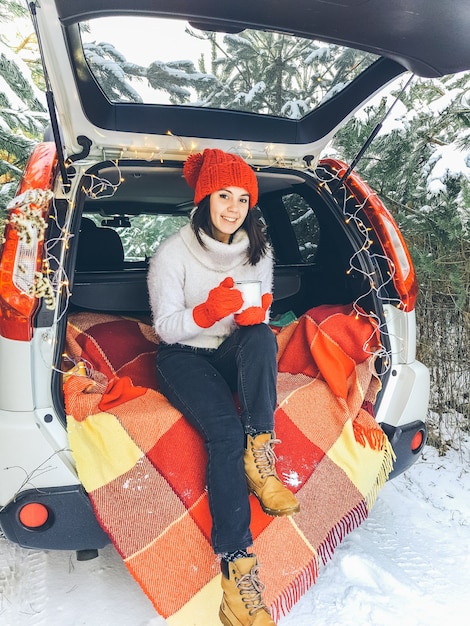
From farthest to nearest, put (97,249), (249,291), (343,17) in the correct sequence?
(97,249)
(249,291)
(343,17)

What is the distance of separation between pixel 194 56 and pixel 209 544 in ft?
5.60

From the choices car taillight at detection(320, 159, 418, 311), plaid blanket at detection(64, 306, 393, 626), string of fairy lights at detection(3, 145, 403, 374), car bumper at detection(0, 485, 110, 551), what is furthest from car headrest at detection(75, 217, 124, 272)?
car bumper at detection(0, 485, 110, 551)

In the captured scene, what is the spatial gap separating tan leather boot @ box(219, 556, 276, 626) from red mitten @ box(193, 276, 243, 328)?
789 mm

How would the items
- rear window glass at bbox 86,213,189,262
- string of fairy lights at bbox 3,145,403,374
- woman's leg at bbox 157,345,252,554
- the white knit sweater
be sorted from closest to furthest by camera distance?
woman's leg at bbox 157,345,252,554 < string of fairy lights at bbox 3,145,403,374 < the white knit sweater < rear window glass at bbox 86,213,189,262

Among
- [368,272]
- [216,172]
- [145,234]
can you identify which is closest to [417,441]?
[368,272]

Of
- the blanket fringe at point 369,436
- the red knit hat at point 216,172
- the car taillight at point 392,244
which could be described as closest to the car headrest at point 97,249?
the red knit hat at point 216,172

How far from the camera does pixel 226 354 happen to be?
2.03 m

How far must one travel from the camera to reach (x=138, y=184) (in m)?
2.74

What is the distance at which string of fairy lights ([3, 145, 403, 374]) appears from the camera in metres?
1.72

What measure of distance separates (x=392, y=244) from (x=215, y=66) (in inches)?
39.9

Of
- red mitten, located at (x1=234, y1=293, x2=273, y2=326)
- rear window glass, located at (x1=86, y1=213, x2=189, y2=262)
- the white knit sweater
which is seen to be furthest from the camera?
rear window glass, located at (x1=86, y1=213, x2=189, y2=262)

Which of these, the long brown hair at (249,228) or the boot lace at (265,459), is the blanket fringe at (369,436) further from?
the long brown hair at (249,228)

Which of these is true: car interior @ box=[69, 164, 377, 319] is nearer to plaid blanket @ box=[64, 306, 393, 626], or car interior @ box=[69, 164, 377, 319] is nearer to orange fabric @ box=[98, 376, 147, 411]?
plaid blanket @ box=[64, 306, 393, 626]

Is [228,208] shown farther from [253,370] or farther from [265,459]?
[265,459]
